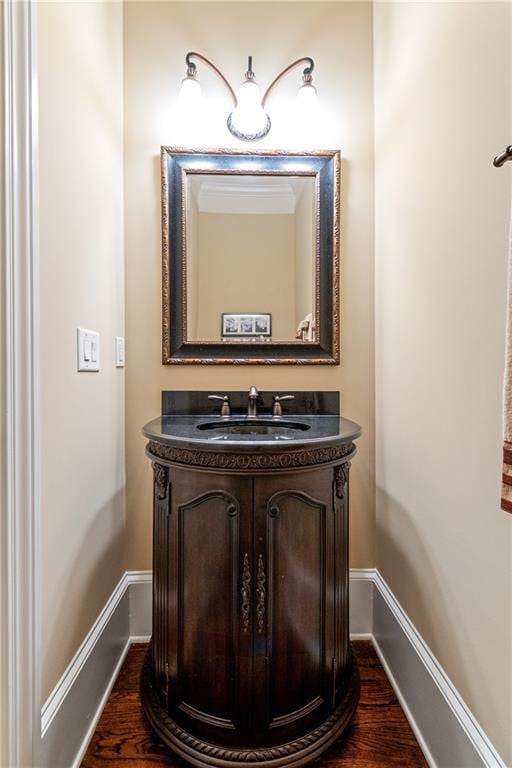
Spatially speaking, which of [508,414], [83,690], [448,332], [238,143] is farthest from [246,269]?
[83,690]

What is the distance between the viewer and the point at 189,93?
141cm

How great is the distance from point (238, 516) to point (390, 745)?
33.7 inches

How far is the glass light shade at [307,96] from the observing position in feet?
4.71

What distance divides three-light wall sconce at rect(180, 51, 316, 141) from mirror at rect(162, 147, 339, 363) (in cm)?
10

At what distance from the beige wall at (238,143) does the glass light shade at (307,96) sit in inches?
3.2

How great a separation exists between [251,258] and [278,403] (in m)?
0.61

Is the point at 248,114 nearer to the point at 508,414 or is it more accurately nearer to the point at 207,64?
the point at 207,64

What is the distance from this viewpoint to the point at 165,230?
152 cm

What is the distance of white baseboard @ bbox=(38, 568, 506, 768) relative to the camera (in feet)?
2.99

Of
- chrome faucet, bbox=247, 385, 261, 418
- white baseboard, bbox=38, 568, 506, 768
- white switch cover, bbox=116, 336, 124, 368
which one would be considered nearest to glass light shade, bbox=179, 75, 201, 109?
white switch cover, bbox=116, 336, 124, 368

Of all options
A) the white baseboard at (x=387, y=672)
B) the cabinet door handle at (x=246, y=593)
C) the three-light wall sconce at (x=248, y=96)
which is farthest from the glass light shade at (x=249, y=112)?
the white baseboard at (x=387, y=672)

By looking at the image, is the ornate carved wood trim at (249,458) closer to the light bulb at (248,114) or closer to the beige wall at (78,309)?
the beige wall at (78,309)

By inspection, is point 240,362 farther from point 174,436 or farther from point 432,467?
point 432,467

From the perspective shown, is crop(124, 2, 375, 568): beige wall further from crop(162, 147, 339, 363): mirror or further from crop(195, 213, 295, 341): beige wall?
crop(195, 213, 295, 341): beige wall
